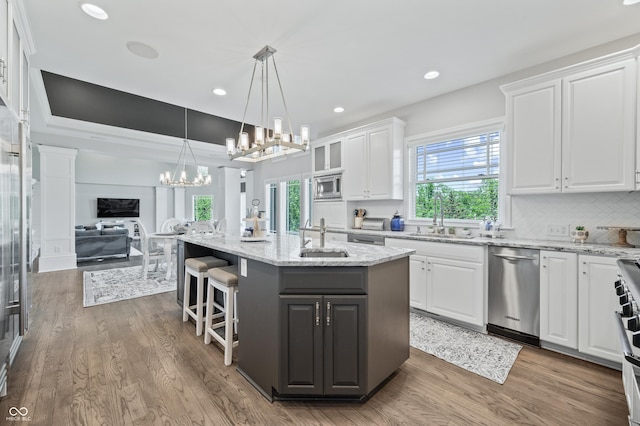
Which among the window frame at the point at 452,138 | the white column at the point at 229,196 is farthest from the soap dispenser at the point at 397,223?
the white column at the point at 229,196

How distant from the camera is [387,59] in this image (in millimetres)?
3049

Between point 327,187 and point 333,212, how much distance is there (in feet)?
1.46

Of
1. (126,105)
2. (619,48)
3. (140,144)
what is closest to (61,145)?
(140,144)

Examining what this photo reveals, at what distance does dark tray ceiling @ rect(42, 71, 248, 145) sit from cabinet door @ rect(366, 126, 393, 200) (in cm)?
317

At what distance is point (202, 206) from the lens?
13148 millimetres

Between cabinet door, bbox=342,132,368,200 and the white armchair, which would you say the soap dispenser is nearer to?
cabinet door, bbox=342,132,368,200

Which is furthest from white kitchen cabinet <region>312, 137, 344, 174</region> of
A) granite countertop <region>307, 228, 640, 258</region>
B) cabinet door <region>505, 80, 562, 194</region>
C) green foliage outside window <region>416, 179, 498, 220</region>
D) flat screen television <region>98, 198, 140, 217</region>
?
flat screen television <region>98, 198, 140, 217</region>

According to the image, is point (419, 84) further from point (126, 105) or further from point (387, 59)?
point (126, 105)

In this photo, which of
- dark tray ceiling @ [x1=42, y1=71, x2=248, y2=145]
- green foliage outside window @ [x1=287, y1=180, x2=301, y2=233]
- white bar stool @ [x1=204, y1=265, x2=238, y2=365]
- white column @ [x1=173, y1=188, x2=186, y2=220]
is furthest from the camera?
white column @ [x1=173, y1=188, x2=186, y2=220]

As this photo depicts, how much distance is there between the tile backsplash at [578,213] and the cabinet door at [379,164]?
5.12ft

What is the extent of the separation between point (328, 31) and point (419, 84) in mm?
1533

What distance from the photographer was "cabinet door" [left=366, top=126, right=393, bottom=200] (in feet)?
13.6

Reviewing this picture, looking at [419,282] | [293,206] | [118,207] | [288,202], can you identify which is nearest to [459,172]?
[419,282]

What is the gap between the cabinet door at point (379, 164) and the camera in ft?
13.6
